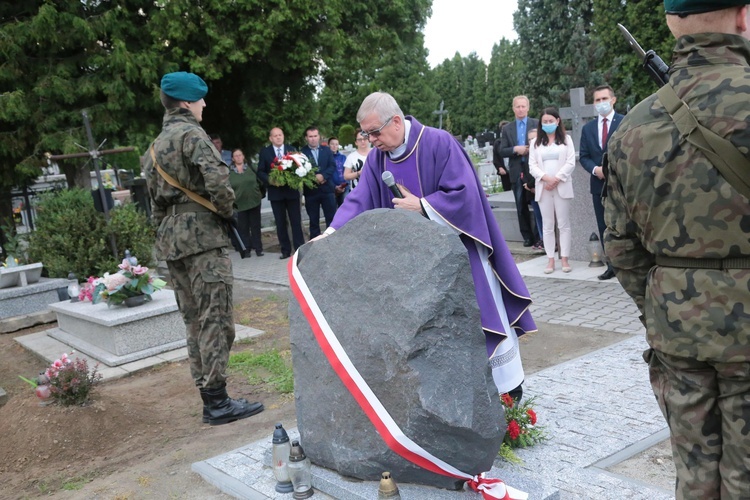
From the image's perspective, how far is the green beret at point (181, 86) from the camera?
5.21m

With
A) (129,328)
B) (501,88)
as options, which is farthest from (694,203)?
(501,88)

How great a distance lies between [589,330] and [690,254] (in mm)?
4807

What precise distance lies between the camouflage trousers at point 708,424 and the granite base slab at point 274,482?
47.9 inches

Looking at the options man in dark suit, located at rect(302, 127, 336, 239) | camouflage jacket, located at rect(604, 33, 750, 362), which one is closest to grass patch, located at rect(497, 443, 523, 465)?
camouflage jacket, located at rect(604, 33, 750, 362)

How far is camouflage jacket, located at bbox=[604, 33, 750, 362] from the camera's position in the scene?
7.04 ft

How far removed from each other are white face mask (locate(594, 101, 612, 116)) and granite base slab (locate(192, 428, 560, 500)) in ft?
18.0

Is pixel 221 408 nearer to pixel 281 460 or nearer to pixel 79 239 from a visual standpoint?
pixel 281 460

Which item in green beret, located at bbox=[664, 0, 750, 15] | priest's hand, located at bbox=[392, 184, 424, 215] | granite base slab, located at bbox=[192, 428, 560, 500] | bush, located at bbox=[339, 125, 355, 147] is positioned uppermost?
bush, located at bbox=[339, 125, 355, 147]

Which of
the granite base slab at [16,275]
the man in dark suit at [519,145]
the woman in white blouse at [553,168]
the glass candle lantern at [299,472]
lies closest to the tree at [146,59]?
the granite base slab at [16,275]

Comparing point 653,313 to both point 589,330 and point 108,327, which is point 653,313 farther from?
point 108,327

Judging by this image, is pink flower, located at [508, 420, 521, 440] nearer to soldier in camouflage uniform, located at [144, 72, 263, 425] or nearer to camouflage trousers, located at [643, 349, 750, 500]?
camouflage trousers, located at [643, 349, 750, 500]

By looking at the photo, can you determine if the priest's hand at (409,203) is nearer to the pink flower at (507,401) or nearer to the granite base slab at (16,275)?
the pink flower at (507,401)

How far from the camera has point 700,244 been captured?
2.21 meters

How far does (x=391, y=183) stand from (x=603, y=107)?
199 inches
